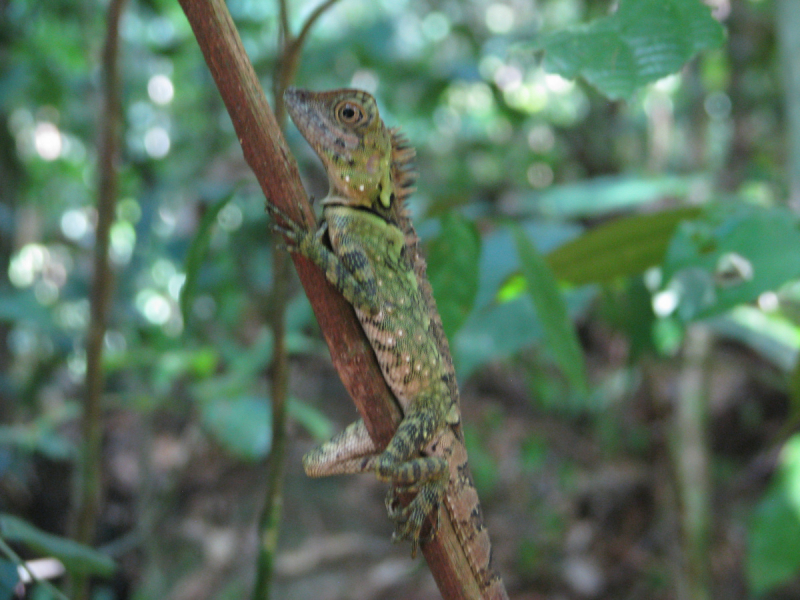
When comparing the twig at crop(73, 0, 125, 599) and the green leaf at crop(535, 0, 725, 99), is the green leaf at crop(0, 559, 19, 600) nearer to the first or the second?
the twig at crop(73, 0, 125, 599)

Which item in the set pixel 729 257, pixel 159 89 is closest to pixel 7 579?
pixel 729 257

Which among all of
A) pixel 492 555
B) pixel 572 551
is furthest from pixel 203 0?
pixel 572 551

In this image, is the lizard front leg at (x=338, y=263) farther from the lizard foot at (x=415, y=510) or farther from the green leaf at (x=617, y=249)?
the green leaf at (x=617, y=249)

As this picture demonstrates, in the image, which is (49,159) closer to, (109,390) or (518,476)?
(109,390)

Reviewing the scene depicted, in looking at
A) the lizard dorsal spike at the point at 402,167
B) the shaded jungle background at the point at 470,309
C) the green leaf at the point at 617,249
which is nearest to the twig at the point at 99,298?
the shaded jungle background at the point at 470,309

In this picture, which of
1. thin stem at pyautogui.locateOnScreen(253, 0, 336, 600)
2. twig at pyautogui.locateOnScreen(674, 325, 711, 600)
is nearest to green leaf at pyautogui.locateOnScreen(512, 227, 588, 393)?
thin stem at pyautogui.locateOnScreen(253, 0, 336, 600)

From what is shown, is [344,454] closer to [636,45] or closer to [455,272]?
[455,272]

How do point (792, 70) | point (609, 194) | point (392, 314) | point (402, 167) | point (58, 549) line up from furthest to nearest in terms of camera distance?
point (609, 194)
point (792, 70)
point (402, 167)
point (392, 314)
point (58, 549)
